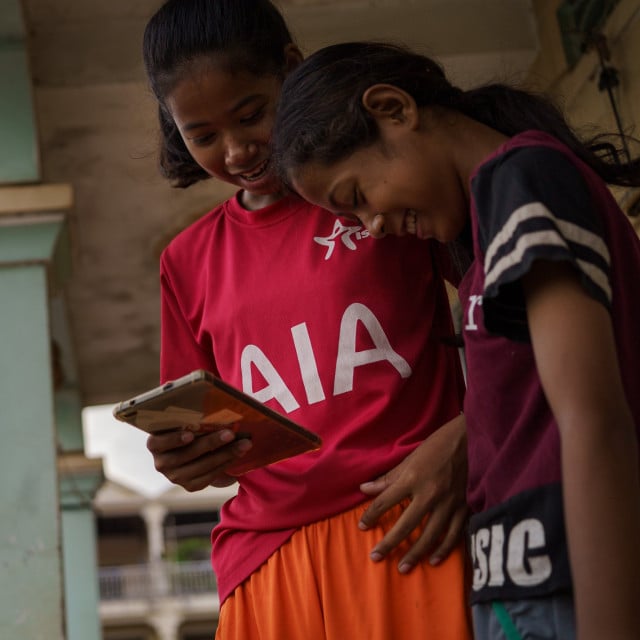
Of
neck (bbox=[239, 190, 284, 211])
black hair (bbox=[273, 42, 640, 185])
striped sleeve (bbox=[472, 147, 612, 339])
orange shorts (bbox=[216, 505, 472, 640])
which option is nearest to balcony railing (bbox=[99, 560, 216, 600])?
neck (bbox=[239, 190, 284, 211])

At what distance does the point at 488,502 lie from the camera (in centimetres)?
151

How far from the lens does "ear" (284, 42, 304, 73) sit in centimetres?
226

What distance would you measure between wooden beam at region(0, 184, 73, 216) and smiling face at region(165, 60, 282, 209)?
2.67 metres

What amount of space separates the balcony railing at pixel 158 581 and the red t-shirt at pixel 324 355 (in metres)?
26.2

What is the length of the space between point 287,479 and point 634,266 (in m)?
0.72

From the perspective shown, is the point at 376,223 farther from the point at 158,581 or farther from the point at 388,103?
the point at 158,581

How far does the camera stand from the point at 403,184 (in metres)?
1.66

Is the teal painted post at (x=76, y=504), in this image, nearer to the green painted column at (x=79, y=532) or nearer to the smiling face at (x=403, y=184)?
the green painted column at (x=79, y=532)

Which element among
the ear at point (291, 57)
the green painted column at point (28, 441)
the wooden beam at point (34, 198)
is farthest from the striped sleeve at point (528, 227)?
the wooden beam at point (34, 198)

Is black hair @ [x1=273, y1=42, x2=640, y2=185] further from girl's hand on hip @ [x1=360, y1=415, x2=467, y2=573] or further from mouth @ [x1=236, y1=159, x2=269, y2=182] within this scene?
girl's hand on hip @ [x1=360, y1=415, x2=467, y2=573]

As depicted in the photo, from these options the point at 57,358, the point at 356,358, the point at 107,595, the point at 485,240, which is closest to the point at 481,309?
the point at 485,240

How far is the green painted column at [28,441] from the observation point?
14.0ft

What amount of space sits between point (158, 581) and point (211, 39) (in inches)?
1063

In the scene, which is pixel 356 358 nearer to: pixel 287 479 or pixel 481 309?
pixel 287 479
